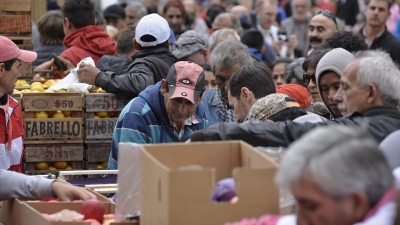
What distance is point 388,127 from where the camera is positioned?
439cm

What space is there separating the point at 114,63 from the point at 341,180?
19.2 feet

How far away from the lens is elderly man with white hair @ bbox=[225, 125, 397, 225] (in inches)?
121

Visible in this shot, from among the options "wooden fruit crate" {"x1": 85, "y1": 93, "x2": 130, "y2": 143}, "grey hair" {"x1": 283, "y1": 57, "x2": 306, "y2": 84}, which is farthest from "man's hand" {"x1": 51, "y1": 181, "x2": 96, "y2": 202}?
"grey hair" {"x1": 283, "y1": 57, "x2": 306, "y2": 84}

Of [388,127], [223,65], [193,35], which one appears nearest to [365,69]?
[388,127]

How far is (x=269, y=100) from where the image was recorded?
18.5 ft

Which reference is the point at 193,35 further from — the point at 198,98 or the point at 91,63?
the point at 198,98

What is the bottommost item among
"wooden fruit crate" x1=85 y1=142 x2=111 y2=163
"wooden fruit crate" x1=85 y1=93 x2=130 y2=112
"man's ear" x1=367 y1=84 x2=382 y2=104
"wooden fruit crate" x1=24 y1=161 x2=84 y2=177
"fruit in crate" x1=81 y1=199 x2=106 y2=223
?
"wooden fruit crate" x1=24 y1=161 x2=84 y2=177

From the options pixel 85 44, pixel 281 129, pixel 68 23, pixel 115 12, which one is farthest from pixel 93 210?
A: pixel 115 12

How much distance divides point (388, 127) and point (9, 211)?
1.94 metres

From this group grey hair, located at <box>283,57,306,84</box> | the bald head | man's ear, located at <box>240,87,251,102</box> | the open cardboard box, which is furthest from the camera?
the bald head

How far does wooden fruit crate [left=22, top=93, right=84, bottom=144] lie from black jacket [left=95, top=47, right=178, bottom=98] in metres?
0.25

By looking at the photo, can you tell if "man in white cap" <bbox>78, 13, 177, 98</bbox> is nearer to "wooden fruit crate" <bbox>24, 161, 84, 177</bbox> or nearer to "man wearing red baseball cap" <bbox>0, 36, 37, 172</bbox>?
"wooden fruit crate" <bbox>24, 161, 84, 177</bbox>

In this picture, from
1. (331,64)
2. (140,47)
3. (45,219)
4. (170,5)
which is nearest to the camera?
(45,219)

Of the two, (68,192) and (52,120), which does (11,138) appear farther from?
(68,192)
